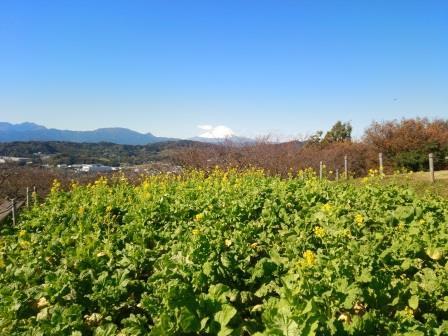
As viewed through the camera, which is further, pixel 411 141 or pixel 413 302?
pixel 411 141

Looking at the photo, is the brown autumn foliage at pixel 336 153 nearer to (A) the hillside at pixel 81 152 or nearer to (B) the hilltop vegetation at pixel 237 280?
(B) the hilltop vegetation at pixel 237 280

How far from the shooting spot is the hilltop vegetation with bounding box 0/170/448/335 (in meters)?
2.97

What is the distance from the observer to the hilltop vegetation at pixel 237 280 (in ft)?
9.73

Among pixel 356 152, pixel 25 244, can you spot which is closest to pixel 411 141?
pixel 356 152

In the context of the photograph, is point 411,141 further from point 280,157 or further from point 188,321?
point 188,321

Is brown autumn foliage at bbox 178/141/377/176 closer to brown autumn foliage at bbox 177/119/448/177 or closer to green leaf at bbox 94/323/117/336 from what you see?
brown autumn foliage at bbox 177/119/448/177

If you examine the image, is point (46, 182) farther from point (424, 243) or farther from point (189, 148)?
point (424, 243)

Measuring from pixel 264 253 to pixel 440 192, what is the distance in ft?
40.0

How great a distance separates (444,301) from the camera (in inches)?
140

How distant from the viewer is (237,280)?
407 cm

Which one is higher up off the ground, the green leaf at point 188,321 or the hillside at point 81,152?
the hillside at point 81,152

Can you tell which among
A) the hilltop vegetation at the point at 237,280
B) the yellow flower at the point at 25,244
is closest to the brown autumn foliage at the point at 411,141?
the hilltop vegetation at the point at 237,280

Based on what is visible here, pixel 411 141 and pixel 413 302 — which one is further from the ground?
pixel 411 141

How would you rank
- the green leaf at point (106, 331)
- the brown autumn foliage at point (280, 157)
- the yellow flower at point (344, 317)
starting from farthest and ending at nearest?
the brown autumn foliage at point (280, 157), the yellow flower at point (344, 317), the green leaf at point (106, 331)
